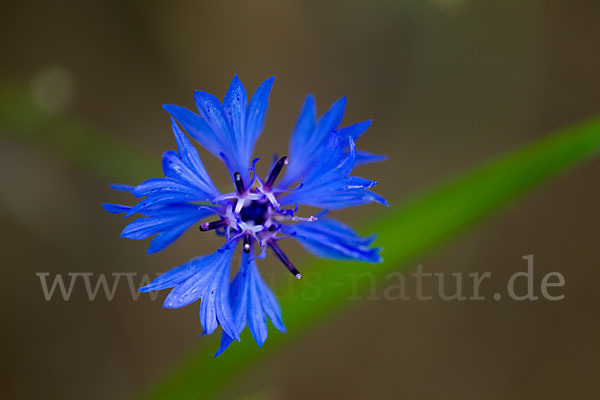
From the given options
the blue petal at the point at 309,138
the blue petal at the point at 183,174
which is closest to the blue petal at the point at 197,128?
the blue petal at the point at 183,174

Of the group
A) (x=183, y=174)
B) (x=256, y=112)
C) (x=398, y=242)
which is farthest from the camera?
(x=398, y=242)

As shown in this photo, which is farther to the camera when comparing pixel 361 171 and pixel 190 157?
pixel 361 171

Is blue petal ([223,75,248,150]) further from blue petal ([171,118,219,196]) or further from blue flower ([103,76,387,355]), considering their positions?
blue petal ([171,118,219,196])

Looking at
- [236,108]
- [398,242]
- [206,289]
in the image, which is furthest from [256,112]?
[398,242]

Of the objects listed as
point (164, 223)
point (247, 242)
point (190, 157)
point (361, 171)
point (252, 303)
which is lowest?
point (252, 303)

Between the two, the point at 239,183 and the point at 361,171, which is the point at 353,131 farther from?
the point at 361,171

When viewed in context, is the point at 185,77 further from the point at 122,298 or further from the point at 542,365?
the point at 542,365

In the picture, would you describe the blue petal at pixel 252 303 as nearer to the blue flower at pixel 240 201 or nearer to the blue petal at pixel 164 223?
the blue flower at pixel 240 201

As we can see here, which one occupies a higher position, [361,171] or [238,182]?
[361,171]
